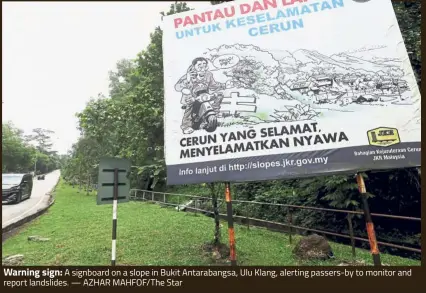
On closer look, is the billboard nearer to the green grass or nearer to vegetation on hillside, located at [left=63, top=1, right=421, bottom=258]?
the green grass

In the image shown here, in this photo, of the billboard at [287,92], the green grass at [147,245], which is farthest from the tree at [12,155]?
the billboard at [287,92]

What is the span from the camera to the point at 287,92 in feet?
18.3

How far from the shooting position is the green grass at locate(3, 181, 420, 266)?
260 inches

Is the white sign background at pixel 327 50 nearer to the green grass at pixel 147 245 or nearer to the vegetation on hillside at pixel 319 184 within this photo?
the green grass at pixel 147 245

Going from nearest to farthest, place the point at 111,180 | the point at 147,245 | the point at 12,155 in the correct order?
1. the point at 111,180
2. the point at 147,245
3. the point at 12,155

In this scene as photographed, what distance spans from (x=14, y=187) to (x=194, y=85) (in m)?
13.8

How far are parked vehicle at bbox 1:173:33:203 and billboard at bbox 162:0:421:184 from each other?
13131mm

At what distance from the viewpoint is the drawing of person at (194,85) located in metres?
5.79

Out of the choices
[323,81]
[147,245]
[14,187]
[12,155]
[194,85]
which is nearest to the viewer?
[323,81]

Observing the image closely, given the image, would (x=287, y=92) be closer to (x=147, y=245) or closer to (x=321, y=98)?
(x=321, y=98)

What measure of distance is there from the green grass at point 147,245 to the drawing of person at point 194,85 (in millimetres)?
3062

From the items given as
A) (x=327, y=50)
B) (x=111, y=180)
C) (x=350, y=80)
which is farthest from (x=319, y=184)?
(x=111, y=180)

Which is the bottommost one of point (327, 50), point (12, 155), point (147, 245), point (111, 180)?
point (147, 245)
